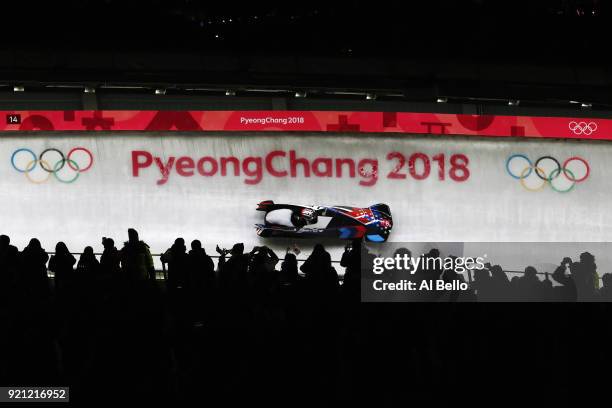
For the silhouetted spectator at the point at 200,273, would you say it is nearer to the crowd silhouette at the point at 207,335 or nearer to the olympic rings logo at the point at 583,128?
the crowd silhouette at the point at 207,335

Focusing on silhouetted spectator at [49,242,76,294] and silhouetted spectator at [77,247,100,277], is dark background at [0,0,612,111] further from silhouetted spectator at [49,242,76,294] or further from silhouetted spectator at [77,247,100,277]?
silhouetted spectator at [77,247,100,277]

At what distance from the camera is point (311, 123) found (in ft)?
44.6

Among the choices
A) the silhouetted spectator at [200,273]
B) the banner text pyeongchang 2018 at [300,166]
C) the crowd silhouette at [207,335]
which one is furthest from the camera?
the banner text pyeongchang 2018 at [300,166]

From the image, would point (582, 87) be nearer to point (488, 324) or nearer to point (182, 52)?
point (182, 52)

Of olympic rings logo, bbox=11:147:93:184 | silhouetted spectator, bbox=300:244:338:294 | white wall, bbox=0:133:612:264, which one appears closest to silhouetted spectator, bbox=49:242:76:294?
silhouetted spectator, bbox=300:244:338:294

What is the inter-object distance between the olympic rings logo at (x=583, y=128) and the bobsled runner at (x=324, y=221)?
10.9 ft

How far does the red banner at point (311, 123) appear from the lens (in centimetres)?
1319

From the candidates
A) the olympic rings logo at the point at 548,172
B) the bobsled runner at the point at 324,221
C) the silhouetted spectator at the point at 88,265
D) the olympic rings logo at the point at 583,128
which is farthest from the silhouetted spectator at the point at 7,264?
the olympic rings logo at the point at 583,128

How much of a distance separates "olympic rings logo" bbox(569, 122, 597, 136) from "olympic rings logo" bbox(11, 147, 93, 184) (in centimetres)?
755

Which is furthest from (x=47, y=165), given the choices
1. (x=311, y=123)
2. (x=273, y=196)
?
(x=311, y=123)

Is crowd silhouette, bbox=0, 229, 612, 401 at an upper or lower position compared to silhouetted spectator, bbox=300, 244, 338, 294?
lower

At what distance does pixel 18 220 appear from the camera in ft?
42.8

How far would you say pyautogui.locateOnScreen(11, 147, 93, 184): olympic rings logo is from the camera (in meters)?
13.2

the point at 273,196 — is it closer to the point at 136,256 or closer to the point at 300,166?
the point at 300,166
